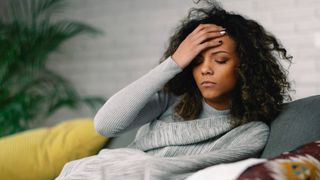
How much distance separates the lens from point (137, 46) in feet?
9.93

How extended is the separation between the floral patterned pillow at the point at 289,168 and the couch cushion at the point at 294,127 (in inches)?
11.6

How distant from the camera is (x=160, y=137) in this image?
1.50 meters

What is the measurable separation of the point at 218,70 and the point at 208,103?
6.5 inches

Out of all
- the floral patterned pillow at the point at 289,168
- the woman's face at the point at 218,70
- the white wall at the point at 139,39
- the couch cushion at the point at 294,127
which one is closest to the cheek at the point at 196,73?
the woman's face at the point at 218,70

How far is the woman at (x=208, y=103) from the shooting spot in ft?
4.66

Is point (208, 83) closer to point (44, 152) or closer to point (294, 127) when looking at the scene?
point (294, 127)

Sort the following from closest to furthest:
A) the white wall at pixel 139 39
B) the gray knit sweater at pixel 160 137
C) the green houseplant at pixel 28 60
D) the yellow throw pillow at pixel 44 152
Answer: the gray knit sweater at pixel 160 137, the yellow throw pillow at pixel 44 152, the white wall at pixel 139 39, the green houseplant at pixel 28 60

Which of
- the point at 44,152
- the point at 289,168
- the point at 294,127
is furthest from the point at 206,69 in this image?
the point at 44,152

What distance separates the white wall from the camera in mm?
2459

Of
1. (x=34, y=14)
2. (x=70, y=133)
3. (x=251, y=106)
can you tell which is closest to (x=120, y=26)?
(x=34, y=14)

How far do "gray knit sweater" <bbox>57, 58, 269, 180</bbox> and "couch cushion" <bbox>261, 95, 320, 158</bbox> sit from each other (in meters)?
0.04

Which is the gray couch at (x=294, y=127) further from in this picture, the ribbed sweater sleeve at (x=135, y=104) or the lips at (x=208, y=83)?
the ribbed sweater sleeve at (x=135, y=104)

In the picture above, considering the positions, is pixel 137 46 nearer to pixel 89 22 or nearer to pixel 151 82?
pixel 89 22

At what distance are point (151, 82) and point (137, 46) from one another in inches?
61.1
